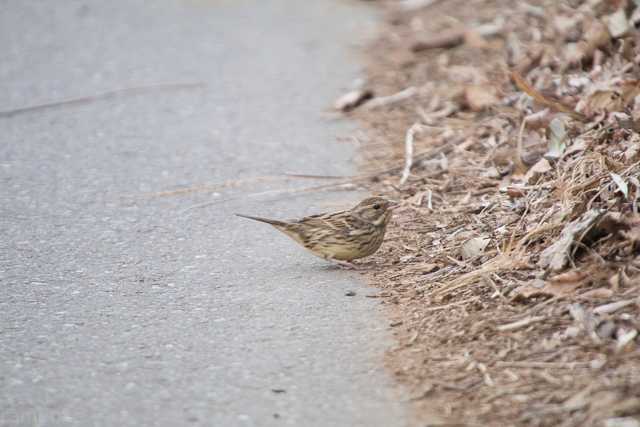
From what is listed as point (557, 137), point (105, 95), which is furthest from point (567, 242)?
point (105, 95)

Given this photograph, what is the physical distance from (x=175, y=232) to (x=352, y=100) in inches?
120

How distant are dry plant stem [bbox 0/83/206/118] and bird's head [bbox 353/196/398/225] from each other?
172 inches

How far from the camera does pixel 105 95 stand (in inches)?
390

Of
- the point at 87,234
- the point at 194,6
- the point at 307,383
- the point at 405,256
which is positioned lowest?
the point at 194,6

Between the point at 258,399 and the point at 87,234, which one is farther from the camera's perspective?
the point at 87,234

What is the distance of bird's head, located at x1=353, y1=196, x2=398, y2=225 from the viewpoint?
6.21 meters

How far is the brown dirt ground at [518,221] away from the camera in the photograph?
438cm

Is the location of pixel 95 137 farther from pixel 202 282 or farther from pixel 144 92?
pixel 202 282

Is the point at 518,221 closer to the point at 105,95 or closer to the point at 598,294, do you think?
the point at 598,294

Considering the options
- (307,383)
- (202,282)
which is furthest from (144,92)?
(307,383)

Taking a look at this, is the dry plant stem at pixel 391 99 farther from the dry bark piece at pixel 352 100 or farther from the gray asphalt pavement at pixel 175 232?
the gray asphalt pavement at pixel 175 232

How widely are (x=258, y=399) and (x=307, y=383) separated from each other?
0.26m

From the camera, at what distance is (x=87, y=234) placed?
22.3ft

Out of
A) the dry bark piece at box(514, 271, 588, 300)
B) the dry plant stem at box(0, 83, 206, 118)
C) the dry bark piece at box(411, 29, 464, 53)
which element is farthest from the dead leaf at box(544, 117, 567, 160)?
the dry plant stem at box(0, 83, 206, 118)
